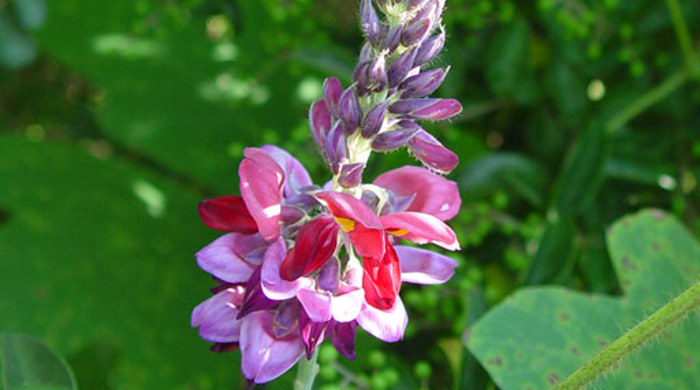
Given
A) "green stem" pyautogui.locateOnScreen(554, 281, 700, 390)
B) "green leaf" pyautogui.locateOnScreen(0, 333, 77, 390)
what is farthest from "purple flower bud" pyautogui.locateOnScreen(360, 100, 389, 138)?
"green leaf" pyautogui.locateOnScreen(0, 333, 77, 390)

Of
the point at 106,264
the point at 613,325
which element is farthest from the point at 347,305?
the point at 106,264

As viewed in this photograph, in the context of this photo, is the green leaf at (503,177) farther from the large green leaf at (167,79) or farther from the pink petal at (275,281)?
the pink petal at (275,281)

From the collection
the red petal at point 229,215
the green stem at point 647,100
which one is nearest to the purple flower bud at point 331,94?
the red petal at point 229,215

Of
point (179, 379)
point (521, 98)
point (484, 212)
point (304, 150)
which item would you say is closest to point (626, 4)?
point (521, 98)

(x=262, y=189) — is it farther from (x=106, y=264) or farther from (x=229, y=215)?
(x=106, y=264)

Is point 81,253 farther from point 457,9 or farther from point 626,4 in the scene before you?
point 626,4

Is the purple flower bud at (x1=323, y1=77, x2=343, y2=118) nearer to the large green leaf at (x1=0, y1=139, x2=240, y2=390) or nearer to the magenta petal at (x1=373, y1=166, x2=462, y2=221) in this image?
the magenta petal at (x1=373, y1=166, x2=462, y2=221)
